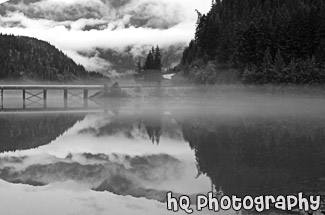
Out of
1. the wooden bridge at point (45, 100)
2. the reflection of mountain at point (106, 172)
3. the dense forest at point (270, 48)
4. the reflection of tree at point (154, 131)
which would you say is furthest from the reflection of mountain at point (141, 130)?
the dense forest at point (270, 48)

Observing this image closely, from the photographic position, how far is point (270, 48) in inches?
3725

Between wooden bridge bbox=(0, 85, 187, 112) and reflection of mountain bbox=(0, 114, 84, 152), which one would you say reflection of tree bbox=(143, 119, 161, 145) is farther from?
wooden bridge bbox=(0, 85, 187, 112)

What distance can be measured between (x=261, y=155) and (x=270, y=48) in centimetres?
7440

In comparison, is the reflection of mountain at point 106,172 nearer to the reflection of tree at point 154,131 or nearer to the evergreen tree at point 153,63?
the reflection of tree at point 154,131

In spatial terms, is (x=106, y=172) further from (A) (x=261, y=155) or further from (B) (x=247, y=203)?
(A) (x=261, y=155)

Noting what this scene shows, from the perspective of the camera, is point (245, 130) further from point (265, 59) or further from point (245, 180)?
point (265, 59)

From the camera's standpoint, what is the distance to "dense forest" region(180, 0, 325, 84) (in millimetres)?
86125

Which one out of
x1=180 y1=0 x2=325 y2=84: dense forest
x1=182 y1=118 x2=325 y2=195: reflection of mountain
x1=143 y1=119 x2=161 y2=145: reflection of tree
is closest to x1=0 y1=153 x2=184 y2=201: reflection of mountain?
x1=182 y1=118 x2=325 y2=195: reflection of mountain

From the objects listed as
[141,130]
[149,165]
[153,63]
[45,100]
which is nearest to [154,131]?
[141,130]

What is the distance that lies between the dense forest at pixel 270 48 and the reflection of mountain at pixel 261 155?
4703cm

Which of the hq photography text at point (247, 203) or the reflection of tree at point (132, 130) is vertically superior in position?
the hq photography text at point (247, 203)

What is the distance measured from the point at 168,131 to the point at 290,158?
1732cm

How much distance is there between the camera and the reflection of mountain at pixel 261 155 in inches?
692

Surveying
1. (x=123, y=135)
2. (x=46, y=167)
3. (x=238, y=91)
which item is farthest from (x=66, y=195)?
(x=238, y=91)
